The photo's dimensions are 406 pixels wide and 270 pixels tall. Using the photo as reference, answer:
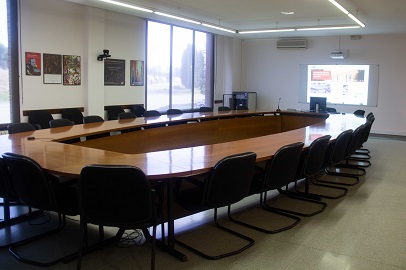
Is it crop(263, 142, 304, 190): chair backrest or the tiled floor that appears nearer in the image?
the tiled floor

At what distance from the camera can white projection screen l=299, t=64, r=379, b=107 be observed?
10.4 meters

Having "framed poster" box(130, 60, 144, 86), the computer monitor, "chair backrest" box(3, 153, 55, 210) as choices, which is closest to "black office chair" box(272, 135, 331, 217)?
"chair backrest" box(3, 153, 55, 210)

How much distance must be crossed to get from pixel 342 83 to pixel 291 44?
6.16 feet

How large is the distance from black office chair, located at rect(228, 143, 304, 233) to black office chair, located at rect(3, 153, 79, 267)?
1579 millimetres

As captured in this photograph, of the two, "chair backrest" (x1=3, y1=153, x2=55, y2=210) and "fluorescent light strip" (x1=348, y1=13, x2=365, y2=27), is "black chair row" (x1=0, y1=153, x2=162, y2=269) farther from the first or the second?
"fluorescent light strip" (x1=348, y1=13, x2=365, y2=27)

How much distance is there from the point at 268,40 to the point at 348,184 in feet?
25.0

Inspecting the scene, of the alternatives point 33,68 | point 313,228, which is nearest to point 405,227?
point 313,228

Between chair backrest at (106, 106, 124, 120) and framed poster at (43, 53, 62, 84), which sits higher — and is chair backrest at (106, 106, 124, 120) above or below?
below

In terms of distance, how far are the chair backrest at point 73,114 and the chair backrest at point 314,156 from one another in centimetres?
479

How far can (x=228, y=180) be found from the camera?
113 inches

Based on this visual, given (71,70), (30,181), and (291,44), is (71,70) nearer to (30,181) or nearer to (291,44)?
(30,181)

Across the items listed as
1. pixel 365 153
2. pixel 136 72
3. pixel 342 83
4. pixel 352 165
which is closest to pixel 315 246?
pixel 352 165

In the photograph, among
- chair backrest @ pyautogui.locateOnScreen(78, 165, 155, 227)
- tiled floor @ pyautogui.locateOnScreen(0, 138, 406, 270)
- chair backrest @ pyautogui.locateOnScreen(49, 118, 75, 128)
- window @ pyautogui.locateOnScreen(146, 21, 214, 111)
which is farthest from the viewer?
window @ pyautogui.locateOnScreen(146, 21, 214, 111)

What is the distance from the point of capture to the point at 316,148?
13.1 feet
